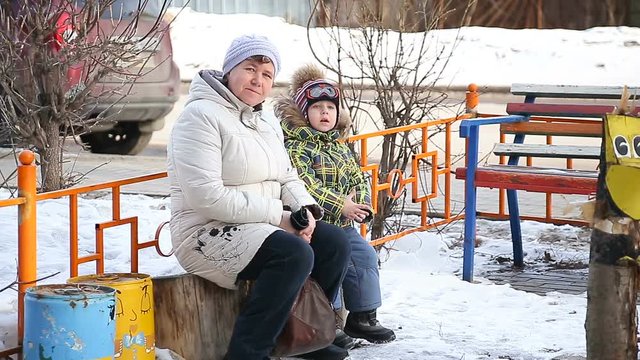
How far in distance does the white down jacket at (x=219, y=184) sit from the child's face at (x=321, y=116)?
18.2 inches

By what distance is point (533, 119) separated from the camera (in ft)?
24.4

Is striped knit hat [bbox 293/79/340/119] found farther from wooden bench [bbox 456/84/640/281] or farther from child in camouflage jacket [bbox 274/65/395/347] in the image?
wooden bench [bbox 456/84/640/281]

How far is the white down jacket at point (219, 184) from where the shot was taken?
449 centimetres

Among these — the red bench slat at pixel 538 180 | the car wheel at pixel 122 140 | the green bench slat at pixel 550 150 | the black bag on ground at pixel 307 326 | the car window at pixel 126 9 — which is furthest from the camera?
the car wheel at pixel 122 140

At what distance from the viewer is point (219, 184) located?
4488 millimetres

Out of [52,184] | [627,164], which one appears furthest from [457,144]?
[627,164]

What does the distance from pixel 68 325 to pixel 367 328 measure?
150 centimetres

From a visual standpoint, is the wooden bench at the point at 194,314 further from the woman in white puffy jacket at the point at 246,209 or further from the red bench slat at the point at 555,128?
the red bench slat at the point at 555,128

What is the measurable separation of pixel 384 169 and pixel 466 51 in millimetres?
16538

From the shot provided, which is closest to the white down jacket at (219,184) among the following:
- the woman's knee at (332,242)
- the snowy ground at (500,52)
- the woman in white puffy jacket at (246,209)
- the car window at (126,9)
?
the woman in white puffy jacket at (246,209)

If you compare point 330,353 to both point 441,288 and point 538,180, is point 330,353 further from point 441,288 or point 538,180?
point 538,180

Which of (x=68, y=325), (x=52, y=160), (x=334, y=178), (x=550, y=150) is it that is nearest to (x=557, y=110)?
(x=550, y=150)

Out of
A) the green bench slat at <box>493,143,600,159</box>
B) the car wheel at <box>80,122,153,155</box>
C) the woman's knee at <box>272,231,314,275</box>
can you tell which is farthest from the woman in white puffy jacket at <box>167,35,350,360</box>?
the car wheel at <box>80,122,153,155</box>

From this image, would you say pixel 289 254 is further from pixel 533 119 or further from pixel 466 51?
pixel 466 51
